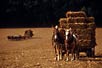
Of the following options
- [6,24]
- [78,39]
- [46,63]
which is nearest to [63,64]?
[46,63]

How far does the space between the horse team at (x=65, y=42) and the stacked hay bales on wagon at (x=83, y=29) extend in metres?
0.86

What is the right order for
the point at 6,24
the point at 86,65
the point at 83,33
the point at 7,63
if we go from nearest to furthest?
the point at 86,65, the point at 7,63, the point at 83,33, the point at 6,24

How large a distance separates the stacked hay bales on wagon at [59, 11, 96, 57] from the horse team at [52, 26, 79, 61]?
0.86 meters

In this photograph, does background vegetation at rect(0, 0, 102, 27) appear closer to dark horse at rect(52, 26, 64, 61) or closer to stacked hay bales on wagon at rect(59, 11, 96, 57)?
stacked hay bales on wagon at rect(59, 11, 96, 57)

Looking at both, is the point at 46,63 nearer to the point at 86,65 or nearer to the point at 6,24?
the point at 86,65

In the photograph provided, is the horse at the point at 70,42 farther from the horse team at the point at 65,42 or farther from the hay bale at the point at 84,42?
the hay bale at the point at 84,42

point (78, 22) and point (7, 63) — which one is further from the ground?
point (78, 22)

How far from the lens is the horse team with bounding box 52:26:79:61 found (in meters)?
18.7

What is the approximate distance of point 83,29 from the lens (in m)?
20.1

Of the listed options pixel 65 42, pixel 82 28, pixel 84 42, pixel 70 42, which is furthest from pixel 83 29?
pixel 65 42

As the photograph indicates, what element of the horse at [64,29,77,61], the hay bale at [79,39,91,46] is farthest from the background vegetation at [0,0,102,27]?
the horse at [64,29,77,61]

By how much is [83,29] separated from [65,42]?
5.88 ft

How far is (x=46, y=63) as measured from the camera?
1809 centimetres

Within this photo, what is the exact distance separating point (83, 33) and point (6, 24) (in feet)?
119
